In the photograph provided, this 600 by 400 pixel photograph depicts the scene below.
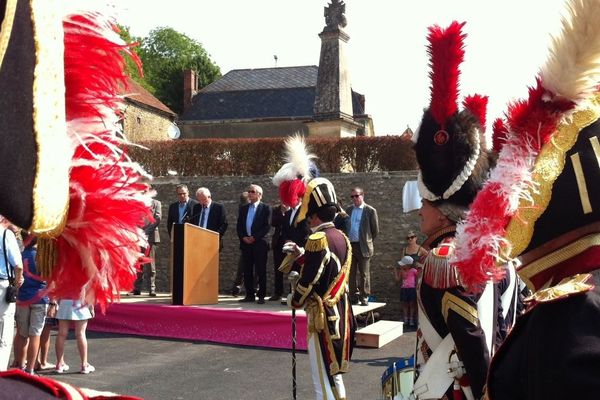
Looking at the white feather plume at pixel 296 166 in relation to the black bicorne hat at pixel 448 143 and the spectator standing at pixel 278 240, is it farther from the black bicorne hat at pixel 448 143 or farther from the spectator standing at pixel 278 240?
the black bicorne hat at pixel 448 143

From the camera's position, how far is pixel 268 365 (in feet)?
27.0

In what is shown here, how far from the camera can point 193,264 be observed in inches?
406

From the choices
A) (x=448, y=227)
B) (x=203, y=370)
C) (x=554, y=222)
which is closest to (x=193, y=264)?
(x=203, y=370)

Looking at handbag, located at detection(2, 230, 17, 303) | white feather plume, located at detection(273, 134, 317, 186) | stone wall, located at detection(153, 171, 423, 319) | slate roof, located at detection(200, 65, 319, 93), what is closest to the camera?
handbag, located at detection(2, 230, 17, 303)

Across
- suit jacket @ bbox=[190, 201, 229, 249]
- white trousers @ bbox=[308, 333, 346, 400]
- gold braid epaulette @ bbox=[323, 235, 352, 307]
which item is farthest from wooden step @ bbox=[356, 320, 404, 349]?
white trousers @ bbox=[308, 333, 346, 400]

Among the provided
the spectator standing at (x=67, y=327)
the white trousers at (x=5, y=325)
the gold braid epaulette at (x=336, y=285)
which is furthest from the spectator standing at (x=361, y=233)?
the white trousers at (x=5, y=325)

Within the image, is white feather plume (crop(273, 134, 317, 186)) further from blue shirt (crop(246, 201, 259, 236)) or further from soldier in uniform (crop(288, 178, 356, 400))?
blue shirt (crop(246, 201, 259, 236))

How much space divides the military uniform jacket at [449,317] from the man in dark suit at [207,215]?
28.2 feet

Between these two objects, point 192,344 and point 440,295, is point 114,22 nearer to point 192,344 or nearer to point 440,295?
point 440,295

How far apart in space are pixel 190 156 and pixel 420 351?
44.7ft

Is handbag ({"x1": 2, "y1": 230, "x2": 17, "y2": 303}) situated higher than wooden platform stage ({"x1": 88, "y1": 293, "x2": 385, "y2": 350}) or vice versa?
handbag ({"x1": 2, "y1": 230, "x2": 17, "y2": 303})

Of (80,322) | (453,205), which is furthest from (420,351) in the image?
(80,322)

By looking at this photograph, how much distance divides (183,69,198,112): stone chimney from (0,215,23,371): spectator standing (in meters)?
39.1

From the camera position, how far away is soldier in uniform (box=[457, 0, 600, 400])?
67.7 inches
